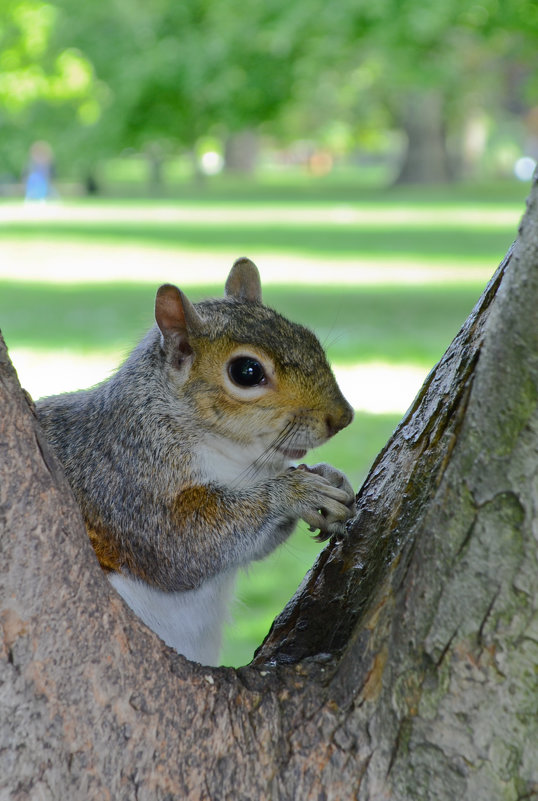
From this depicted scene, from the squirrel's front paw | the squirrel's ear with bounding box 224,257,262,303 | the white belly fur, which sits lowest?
the white belly fur

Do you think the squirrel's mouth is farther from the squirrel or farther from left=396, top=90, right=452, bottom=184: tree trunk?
left=396, top=90, right=452, bottom=184: tree trunk

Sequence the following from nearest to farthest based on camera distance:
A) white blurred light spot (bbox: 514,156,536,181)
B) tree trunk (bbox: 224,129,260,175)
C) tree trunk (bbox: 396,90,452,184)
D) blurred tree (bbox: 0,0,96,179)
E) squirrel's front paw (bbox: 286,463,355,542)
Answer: squirrel's front paw (bbox: 286,463,355,542) < blurred tree (bbox: 0,0,96,179) < tree trunk (bbox: 396,90,452,184) < white blurred light spot (bbox: 514,156,536,181) < tree trunk (bbox: 224,129,260,175)

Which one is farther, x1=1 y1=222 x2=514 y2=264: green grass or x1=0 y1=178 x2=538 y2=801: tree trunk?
x1=1 y1=222 x2=514 y2=264: green grass

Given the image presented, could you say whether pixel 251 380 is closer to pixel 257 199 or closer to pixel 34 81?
pixel 257 199

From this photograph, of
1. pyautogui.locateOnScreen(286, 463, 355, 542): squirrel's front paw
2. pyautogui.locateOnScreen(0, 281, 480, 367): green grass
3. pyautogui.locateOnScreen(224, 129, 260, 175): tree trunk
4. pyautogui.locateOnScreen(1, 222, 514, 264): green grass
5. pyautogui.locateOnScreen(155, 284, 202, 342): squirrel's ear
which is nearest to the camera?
pyautogui.locateOnScreen(286, 463, 355, 542): squirrel's front paw

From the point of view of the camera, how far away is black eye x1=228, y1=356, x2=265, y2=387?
1831 millimetres

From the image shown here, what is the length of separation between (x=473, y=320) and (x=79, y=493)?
2.22 ft

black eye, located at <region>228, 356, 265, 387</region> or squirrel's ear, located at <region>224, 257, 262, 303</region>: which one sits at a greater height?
squirrel's ear, located at <region>224, 257, 262, 303</region>

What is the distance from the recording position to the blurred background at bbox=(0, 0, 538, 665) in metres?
6.79

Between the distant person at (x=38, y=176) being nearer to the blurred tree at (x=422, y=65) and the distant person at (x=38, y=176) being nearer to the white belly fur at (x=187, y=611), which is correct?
the blurred tree at (x=422, y=65)

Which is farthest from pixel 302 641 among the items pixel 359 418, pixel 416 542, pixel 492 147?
pixel 492 147

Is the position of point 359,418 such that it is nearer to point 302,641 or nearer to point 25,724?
point 302,641

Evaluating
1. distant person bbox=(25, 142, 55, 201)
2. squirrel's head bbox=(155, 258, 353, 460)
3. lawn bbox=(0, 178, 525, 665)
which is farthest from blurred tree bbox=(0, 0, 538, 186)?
squirrel's head bbox=(155, 258, 353, 460)

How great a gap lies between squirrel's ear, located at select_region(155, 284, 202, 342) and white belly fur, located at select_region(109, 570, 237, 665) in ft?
1.33
